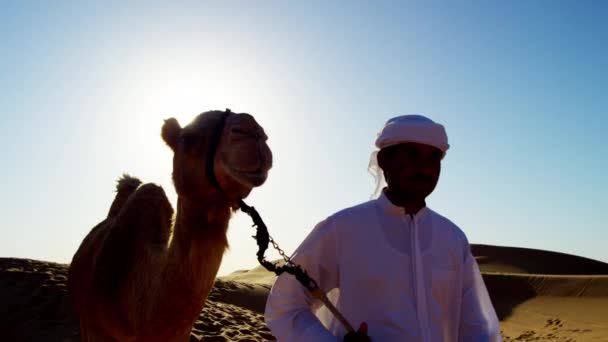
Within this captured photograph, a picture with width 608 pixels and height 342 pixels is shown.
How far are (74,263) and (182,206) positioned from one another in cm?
239

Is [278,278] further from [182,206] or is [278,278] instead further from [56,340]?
[56,340]

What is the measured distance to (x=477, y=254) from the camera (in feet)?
146

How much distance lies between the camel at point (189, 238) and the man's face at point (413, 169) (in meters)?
0.83

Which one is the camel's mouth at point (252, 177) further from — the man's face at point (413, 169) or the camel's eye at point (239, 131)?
the man's face at point (413, 169)

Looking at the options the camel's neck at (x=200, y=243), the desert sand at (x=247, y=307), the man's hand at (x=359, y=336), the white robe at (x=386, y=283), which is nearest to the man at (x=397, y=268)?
the white robe at (x=386, y=283)

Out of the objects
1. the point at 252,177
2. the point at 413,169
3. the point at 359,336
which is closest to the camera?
the point at 252,177

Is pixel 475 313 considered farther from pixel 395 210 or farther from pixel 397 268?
pixel 395 210

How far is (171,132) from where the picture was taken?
2.47 meters

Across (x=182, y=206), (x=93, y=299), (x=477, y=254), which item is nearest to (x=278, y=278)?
Result: (x=182, y=206)

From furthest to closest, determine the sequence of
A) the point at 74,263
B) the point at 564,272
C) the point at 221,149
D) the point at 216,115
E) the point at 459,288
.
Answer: the point at 564,272 → the point at 74,263 → the point at 459,288 → the point at 216,115 → the point at 221,149

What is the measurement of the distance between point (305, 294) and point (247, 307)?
36.1ft

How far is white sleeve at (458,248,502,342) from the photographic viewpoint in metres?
2.48

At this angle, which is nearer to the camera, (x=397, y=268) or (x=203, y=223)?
(x=203, y=223)

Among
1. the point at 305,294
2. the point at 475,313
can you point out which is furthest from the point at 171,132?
the point at 475,313
